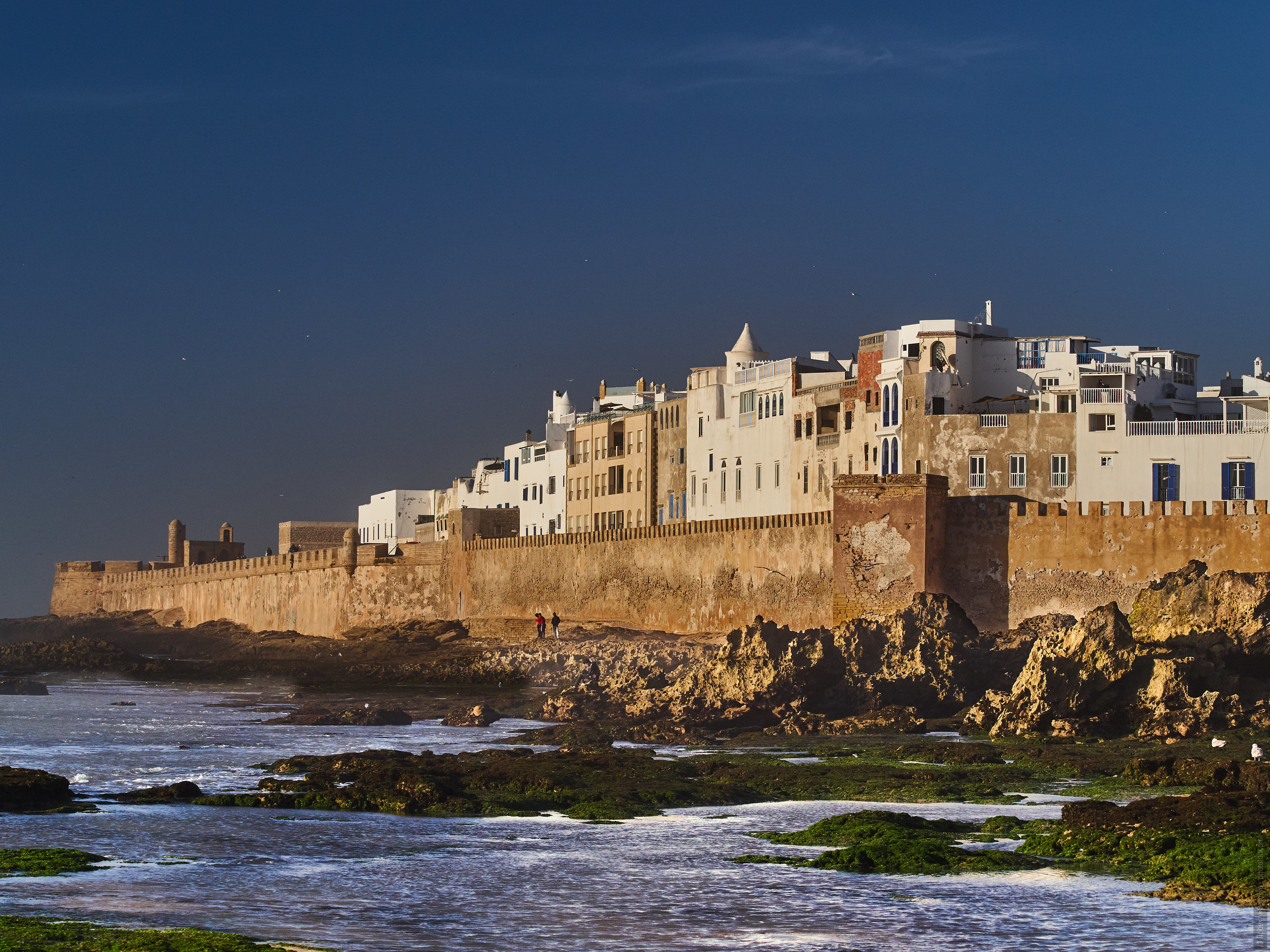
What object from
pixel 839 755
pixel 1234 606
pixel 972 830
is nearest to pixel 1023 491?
pixel 1234 606

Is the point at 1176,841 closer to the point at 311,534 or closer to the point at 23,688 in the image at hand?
the point at 23,688

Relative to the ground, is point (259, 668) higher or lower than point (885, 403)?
lower

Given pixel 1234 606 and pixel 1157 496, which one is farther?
pixel 1157 496

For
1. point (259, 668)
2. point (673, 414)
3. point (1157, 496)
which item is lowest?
point (259, 668)

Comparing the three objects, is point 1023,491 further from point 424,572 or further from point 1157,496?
point 424,572

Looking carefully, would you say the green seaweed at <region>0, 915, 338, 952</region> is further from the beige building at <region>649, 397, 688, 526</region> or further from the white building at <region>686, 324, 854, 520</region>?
the beige building at <region>649, 397, 688, 526</region>

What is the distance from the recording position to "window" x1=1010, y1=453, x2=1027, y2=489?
144 ft

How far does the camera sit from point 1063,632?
2430cm

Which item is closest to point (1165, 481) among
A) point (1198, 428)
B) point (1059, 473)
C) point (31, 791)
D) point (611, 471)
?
point (1198, 428)

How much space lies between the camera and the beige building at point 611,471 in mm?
60250

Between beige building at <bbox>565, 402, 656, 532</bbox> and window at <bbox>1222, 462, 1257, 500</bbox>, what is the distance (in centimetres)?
2268

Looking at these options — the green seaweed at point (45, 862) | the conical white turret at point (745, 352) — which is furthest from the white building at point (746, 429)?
the green seaweed at point (45, 862)

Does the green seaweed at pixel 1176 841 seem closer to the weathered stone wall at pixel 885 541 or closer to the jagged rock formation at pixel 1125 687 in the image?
the jagged rock formation at pixel 1125 687

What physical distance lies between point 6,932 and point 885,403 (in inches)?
1491
